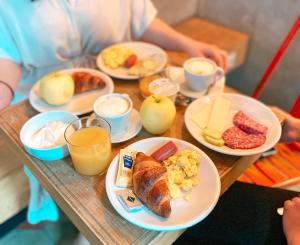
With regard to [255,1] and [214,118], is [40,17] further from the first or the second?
[255,1]

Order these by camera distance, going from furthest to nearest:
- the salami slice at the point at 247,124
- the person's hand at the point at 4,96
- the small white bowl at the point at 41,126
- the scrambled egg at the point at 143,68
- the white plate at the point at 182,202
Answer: the scrambled egg at the point at 143,68 < the person's hand at the point at 4,96 < the salami slice at the point at 247,124 < the small white bowl at the point at 41,126 < the white plate at the point at 182,202

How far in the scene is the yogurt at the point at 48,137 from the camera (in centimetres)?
88

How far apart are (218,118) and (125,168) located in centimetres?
35

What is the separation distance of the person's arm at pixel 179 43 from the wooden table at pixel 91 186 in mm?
333

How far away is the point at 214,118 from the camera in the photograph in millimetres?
996

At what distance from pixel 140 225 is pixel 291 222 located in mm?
411

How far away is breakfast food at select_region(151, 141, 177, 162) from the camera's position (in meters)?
0.85

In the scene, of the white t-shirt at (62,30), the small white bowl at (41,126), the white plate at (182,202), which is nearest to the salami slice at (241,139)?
the white plate at (182,202)

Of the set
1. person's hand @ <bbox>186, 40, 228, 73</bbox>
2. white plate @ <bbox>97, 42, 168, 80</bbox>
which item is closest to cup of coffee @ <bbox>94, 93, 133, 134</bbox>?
white plate @ <bbox>97, 42, 168, 80</bbox>

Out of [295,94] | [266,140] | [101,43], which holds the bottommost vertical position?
[295,94]

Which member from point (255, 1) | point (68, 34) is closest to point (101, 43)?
point (68, 34)

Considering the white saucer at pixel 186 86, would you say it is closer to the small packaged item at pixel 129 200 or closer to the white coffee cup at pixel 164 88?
the white coffee cup at pixel 164 88

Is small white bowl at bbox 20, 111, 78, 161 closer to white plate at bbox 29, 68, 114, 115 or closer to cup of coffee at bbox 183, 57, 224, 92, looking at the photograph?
white plate at bbox 29, 68, 114, 115

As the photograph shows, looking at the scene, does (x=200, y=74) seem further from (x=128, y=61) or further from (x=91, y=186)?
(x=91, y=186)
